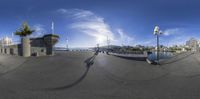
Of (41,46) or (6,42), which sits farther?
(6,42)

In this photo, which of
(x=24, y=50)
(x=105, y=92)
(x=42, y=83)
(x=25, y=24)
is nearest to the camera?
(x=105, y=92)

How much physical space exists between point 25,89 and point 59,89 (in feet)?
4.65

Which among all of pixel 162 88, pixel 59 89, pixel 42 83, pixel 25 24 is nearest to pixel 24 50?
pixel 25 24

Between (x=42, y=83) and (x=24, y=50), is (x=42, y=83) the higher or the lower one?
the lower one

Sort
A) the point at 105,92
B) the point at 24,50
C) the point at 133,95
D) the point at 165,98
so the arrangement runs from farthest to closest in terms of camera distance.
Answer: the point at 24,50, the point at 105,92, the point at 133,95, the point at 165,98

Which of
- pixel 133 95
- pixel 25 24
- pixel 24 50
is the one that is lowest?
pixel 133 95

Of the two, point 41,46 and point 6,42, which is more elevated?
point 6,42

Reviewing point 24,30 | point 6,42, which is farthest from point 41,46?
point 6,42

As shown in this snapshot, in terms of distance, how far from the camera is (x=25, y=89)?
7.04 metres

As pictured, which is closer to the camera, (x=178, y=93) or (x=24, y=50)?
(x=178, y=93)

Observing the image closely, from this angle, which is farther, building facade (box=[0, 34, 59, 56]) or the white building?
the white building

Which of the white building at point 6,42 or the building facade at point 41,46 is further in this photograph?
the white building at point 6,42

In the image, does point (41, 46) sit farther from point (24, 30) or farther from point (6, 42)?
point (6, 42)

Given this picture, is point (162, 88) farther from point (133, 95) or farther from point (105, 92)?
point (105, 92)
